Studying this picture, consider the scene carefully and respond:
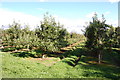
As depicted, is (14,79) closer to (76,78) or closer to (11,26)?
(76,78)

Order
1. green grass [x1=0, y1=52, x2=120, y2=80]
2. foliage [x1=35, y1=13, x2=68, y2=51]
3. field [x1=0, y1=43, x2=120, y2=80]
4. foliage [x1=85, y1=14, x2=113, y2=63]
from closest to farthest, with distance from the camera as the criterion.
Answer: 1. green grass [x1=0, y1=52, x2=120, y2=80]
2. field [x1=0, y1=43, x2=120, y2=80]
3. foliage [x1=85, y1=14, x2=113, y2=63]
4. foliage [x1=35, y1=13, x2=68, y2=51]

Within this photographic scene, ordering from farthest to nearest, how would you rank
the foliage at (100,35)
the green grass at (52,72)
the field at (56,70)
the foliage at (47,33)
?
the foliage at (47,33) < the foliage at (100,35) < the field at (56,70) < the green grass at (52,72)

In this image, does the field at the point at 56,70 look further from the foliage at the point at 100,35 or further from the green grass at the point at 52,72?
the foliage at the point at 100,35

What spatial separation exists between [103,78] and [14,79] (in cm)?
1138

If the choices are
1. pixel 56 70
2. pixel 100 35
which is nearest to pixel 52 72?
pixel 56 70

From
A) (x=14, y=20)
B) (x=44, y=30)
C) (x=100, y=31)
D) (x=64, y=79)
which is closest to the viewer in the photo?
(x=64, y=79)

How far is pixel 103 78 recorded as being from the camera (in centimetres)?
1639

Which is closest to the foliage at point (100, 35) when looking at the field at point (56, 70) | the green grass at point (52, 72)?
the field at point (56, 70)

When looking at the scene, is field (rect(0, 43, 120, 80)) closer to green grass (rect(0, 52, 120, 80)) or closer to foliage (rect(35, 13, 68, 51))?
green grass (rect(0, 52, 120, 80))

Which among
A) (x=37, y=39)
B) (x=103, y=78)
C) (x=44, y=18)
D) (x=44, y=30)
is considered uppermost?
(x=44, y=18)

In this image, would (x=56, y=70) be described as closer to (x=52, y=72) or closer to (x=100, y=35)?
(x=52, y=72)

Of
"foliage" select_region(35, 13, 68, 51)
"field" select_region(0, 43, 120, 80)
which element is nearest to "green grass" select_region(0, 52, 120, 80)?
"field" select_region(0, 43, 120, 80)

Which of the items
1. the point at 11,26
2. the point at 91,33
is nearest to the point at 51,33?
the point at 91,33

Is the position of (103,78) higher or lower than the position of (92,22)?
lower
